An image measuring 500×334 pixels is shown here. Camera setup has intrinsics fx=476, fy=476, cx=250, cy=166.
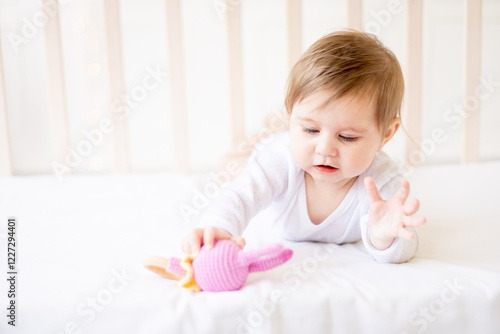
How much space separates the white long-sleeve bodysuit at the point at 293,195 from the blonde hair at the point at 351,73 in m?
0.12

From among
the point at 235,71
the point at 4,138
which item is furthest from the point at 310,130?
the point at 4,138

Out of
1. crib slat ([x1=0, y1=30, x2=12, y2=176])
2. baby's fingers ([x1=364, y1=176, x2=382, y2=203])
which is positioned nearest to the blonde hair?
baby's fingers ([x1=364, y1=176, x2=382, y2=203])

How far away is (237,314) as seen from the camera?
59 cm

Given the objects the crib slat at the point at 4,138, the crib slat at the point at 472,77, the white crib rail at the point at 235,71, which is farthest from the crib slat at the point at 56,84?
the crib slat at the point at 472,77

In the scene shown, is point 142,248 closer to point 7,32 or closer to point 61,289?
point 61,289

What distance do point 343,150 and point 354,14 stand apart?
65 cm

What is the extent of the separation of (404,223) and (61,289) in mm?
470

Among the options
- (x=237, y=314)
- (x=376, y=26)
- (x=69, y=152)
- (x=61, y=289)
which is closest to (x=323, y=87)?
(x=237, y=314)

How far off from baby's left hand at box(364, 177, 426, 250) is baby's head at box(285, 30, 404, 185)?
0.07m

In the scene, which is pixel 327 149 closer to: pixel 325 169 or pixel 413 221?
pixel 325 169

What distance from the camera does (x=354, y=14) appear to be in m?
1.24

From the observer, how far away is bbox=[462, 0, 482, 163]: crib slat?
1.27 metres

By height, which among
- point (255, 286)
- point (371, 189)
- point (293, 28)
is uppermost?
point (293, 28)

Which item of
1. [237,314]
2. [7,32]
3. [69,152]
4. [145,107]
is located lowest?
[237,314]
